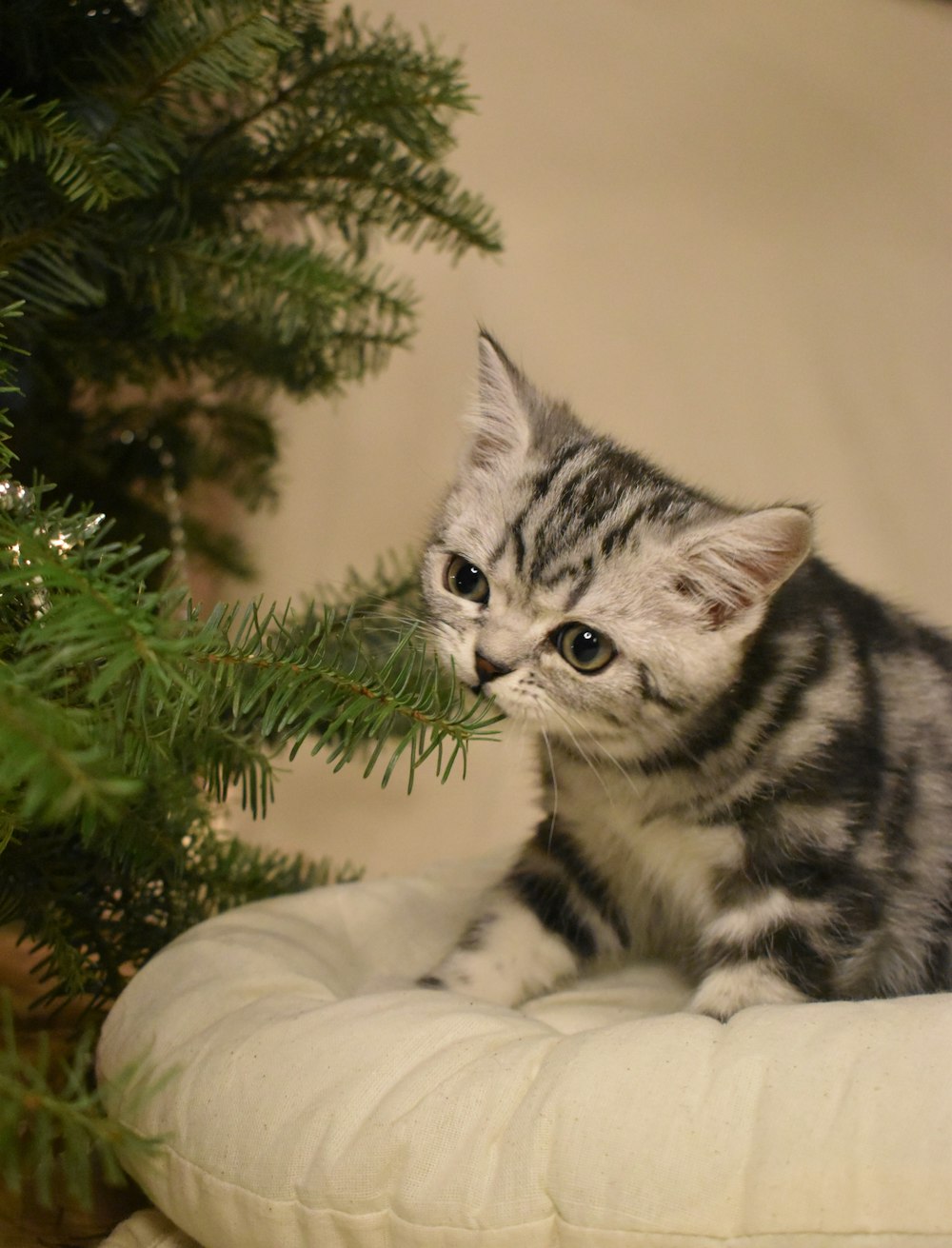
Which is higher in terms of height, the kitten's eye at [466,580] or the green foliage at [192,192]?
the green foliage at [192,192]

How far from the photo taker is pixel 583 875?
3.60ft

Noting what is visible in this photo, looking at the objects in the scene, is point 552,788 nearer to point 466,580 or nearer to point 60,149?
point 466,580

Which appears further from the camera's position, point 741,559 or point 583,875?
point 583,875

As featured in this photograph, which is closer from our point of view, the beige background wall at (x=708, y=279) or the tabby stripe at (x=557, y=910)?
the tabby stripe at (x=557, y=910)

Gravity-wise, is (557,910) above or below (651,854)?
below

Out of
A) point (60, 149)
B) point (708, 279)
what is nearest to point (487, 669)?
point (60, 149)

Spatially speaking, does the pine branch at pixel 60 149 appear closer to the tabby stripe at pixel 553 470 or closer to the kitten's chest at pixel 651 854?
the tabby stripe at pixel 553 470

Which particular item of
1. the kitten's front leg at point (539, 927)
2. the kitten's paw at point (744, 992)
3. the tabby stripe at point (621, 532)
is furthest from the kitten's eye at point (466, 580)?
the kitten's paw at point (744, 992)

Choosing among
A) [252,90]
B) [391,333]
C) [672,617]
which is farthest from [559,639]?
[252,90]

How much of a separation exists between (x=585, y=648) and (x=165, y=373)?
0.56m

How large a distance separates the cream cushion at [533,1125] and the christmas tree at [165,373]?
12cm

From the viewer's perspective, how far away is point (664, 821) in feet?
3.14

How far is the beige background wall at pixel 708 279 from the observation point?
1.75 m

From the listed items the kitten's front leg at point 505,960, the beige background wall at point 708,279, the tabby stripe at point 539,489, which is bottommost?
the kitten's front leg at point 505,960
